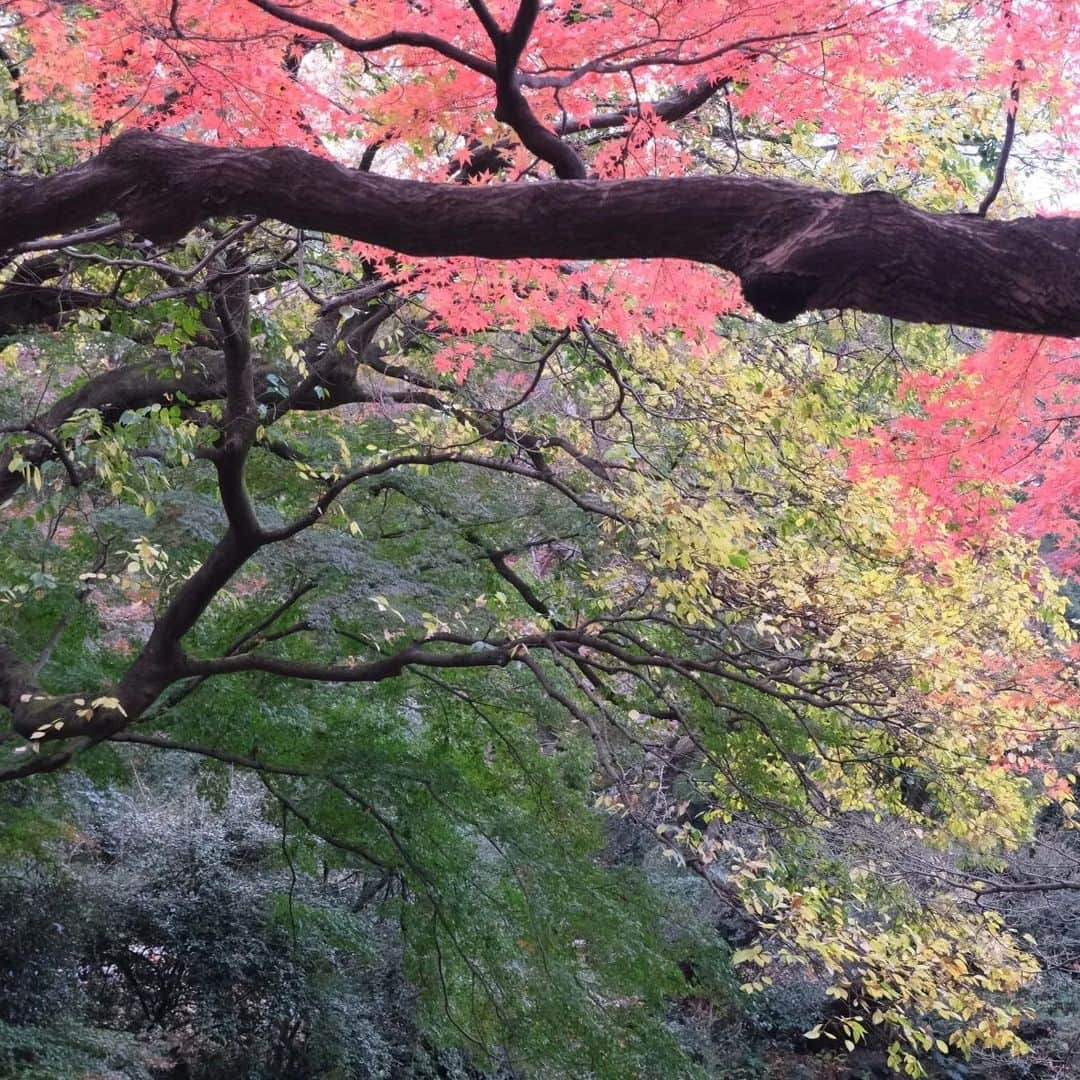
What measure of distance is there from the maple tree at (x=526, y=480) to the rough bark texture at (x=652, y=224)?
36 millimetres

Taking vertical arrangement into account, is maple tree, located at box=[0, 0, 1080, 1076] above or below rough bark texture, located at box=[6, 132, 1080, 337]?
above

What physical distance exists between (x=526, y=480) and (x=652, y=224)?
380 centimetres

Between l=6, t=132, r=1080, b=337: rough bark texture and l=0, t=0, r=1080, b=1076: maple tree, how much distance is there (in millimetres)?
36

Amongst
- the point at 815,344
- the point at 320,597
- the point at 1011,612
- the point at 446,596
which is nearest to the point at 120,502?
the point at 320,597

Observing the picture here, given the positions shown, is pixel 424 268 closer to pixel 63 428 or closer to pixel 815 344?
pixel 63 428

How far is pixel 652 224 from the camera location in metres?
2.07

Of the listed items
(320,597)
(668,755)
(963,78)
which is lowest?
(668,755)

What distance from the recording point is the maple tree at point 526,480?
374 centimetres

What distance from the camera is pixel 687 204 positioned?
2.05 meters

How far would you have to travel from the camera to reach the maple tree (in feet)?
12.3

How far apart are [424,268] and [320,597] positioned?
5.72 feet

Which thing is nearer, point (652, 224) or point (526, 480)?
point (652, 224)

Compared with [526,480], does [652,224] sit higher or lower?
lower

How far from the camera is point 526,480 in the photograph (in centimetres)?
585
